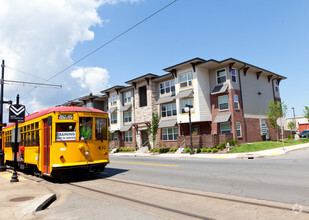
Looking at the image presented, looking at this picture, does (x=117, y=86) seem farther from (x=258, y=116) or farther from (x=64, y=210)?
(x=64, y=210)

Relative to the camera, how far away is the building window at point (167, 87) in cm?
3241

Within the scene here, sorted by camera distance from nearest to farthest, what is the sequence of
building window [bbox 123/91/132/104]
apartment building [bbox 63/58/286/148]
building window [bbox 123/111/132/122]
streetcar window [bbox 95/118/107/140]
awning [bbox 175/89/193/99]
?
streetcar window [bbox 95/118/107/140], apartment building [bbox 63/58/286/148], awning [bbox 175/89/193/99], building window [bbox 123/111/132/122], building window [bbox 123/91/132/104]

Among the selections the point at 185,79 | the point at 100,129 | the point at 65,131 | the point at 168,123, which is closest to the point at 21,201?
the point at 65,131

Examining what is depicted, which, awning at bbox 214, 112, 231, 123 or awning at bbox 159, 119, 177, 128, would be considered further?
awning at bbox 159, 119, 177, 128

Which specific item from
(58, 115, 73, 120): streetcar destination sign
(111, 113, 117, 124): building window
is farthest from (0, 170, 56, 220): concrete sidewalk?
(111, 113, 117, 124): building window

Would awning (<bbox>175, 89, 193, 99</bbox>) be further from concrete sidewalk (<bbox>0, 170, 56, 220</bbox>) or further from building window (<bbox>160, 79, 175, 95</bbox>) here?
concrete sidewalk (<bbox>0, 170, 56, 220</bbox>)

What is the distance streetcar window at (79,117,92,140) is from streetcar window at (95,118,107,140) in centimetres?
31

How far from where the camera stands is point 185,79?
29312 millimetres

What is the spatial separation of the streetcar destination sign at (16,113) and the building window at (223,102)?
67.9 feet

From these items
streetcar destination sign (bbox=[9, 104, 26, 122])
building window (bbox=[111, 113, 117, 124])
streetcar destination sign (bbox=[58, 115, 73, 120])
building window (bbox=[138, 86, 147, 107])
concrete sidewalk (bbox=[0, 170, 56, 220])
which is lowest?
concrete sidewalk (bbox=[0, 170, 56, 220])

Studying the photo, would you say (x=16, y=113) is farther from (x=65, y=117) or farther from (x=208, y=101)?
(x=208, y=101)

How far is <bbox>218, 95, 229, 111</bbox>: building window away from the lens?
26.8 meters

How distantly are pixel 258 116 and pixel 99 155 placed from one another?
2439 cm

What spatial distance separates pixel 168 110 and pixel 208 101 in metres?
6.34
